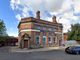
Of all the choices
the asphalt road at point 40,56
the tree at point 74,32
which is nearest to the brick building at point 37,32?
the tree at point 74,32

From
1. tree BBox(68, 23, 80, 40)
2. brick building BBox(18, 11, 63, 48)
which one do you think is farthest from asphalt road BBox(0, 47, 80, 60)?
tree BBox(68, 23, 80, 40)

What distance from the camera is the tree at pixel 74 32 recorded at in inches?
2650

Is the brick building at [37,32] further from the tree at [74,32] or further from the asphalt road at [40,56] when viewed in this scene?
the asphalt road at [40,56]

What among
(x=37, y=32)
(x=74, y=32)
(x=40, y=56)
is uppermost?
(x=74, y=32)

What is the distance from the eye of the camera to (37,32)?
51500 millimetres

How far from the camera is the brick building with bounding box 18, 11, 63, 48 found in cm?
5006

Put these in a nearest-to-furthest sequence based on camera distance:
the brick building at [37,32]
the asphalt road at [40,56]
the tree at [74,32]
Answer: the asphalt road at [40,56] → the brick building at [37,32] → the tree at [74,32]

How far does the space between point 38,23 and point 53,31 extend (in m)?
7.30

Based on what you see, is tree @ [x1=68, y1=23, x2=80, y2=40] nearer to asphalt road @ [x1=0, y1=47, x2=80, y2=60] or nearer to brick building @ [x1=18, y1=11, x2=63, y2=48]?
brick building @ [x1=18, y1=11, x2=63, y2=48]

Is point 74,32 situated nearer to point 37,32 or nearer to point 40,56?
point 37,32

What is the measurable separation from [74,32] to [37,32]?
2083 cm

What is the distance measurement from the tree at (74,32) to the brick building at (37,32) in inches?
443

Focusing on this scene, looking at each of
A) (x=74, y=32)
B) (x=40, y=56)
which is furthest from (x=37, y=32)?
(x=40, y=56)

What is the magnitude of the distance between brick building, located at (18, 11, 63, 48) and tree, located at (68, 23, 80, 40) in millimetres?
11258
